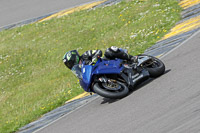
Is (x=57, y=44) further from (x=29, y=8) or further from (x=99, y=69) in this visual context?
(x=99, y=69)

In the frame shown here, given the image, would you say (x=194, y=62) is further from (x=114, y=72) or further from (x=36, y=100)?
(x=36, y=100)

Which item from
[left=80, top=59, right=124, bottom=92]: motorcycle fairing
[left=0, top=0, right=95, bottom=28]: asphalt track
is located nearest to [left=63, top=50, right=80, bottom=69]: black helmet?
[left=80, top=59, right=124, bottom=92]: motorcycle fairing

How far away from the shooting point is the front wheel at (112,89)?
7.77m

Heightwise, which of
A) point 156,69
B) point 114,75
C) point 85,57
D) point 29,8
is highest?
point 85,57

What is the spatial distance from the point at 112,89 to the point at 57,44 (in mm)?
9847

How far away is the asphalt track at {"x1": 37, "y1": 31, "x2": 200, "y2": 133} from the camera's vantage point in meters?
5.74

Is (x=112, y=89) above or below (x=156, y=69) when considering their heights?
above

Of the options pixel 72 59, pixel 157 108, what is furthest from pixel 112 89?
pixel 157 108

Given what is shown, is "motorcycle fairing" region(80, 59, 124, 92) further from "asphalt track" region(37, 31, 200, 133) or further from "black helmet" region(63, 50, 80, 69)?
"asphalt track" region(37, 31, 200, 133)

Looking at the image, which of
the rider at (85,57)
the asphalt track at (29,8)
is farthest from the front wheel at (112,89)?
the asphalt track at (29,8)

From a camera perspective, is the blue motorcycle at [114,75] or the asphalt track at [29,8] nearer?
the blue motorcycle at [114,75]

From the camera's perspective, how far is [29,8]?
2153cm

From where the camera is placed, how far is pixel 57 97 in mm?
11492

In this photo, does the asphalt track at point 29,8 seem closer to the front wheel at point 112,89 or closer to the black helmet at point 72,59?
the black helmet at point 72,59
